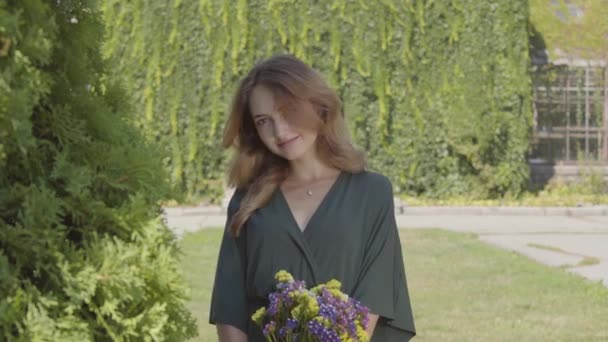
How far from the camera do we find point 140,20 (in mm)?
15805

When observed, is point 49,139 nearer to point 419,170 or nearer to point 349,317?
point 349,317

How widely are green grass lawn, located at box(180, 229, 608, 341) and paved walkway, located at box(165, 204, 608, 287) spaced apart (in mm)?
437

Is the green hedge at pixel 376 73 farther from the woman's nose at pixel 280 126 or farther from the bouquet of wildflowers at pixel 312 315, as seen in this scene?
the bouquet of wildflowers at pixel 312 315

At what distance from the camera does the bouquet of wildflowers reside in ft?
7.70

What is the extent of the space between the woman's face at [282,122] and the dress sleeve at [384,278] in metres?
0.28

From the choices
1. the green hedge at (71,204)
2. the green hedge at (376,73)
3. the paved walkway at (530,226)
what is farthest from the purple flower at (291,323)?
the green hedge at (376,73)

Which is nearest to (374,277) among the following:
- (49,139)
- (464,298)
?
(49,139)

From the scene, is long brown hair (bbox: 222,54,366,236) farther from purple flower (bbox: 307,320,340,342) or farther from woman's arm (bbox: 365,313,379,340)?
purple flower (bbox: 307,320,340,342)

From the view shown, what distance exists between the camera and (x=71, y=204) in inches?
80.2

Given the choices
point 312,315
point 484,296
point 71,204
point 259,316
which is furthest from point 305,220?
point 484,296

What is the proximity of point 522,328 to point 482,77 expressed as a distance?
10.2 metres

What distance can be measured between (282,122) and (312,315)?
75 cm

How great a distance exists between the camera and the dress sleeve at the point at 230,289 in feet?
9.60

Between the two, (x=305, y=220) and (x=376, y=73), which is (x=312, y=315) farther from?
(x=376, y=73)
